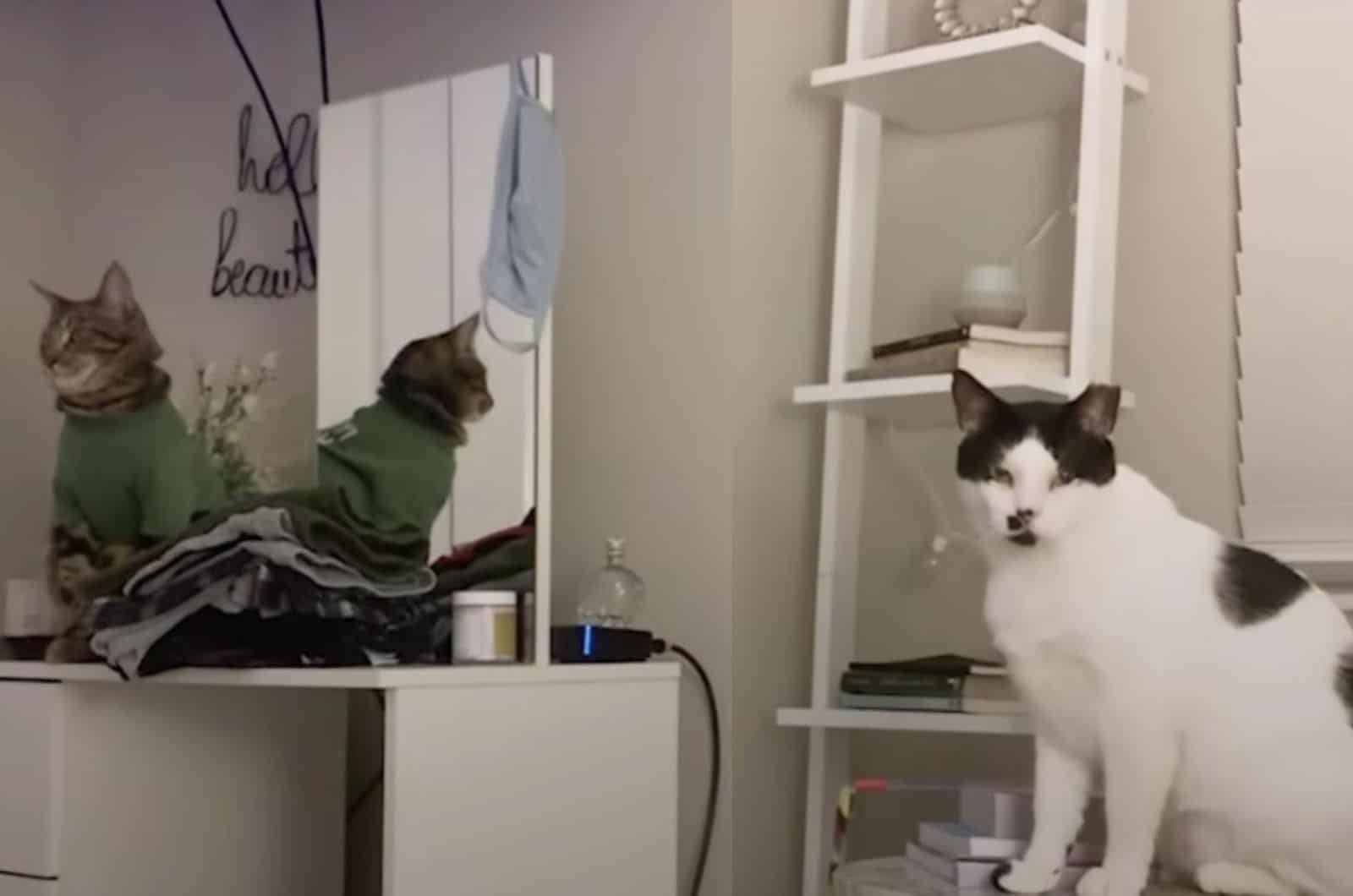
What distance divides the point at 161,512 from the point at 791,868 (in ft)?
2.75

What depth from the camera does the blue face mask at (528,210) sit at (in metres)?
1.74

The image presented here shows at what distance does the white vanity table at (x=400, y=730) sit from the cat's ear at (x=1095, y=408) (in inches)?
22.9

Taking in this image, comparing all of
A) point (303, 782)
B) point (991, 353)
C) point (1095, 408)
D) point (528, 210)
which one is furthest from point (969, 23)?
point (303, 782)

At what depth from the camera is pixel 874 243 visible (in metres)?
2.01

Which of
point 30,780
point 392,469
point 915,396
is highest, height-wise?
point 915,396

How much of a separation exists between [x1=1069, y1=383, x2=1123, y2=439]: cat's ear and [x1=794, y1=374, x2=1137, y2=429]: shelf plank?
318 mm

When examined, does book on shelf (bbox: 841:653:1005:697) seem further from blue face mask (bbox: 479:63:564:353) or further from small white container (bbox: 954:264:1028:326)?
blue face mask (bbox: 479:63:564:353)

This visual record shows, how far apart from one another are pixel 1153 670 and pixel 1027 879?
0.21 m

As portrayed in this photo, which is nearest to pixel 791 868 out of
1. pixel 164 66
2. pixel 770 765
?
pixel 770 765

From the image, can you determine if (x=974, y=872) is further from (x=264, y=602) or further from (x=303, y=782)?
(x=303, y=782)

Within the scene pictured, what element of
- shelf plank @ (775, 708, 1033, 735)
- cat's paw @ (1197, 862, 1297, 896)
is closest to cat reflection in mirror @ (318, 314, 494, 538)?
shelf plank @ (775, 708, 1033, 735)

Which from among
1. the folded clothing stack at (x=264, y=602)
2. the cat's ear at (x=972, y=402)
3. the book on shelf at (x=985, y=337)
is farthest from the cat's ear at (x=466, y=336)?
the cat's ear at (x=972, y=402)

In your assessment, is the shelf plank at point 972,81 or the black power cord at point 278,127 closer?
the shelf plank at point 972,81

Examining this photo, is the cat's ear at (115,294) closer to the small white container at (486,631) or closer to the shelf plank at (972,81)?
the small white container at (486,631)
